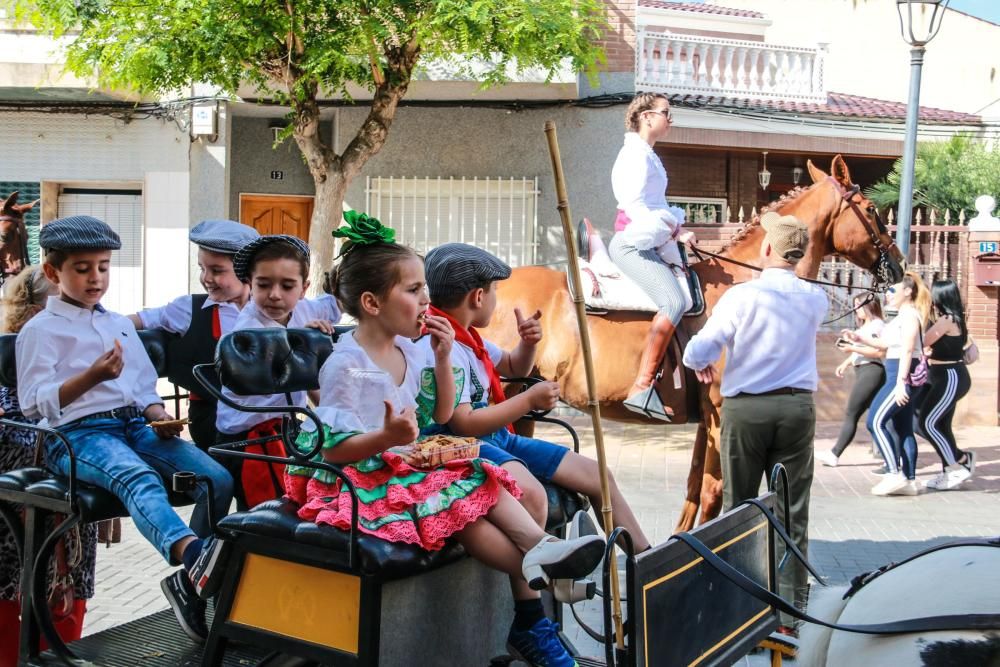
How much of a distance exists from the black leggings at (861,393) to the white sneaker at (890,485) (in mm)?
1110

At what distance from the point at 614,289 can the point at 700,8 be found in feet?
62.2

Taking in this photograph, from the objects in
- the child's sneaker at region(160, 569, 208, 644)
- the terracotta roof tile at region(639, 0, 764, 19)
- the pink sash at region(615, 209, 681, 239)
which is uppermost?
the terracotta roof tile at region(639, 0, 764, 19)

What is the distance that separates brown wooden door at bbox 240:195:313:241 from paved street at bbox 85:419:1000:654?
17.3ft

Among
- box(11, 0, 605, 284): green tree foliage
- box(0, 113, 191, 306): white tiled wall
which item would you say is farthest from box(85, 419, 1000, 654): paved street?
box(0, 113, 191, 306): white tiled wall

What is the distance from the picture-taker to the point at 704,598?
2877mm

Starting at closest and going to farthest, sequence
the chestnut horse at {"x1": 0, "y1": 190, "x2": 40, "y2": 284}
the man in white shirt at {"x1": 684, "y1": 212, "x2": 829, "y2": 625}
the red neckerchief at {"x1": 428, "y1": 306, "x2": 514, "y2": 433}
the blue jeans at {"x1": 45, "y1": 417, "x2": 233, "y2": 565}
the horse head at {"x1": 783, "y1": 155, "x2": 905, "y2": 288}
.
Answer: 1. the blue jeans at {"x1": 45, "y1": 417, "x2": 233, "y2": 565}
2. the red neckerchief at {"x1": 428, "y1": 306, "x2": 514, "y2": 433}
3. the man in white shirt at {"x1": 684, "y1": 212, "x2": 829, "y2": 625}
4. the horse head at {"x1": 783, "y1": 155, "x2": 905, "y2": 288}
5. the chestnut horse at {"x1": 0, "y1": 190, "x2": 40, "y2": 284}

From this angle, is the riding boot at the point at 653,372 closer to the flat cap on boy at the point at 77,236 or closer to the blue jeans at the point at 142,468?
the blue jeans at the point at 142,468

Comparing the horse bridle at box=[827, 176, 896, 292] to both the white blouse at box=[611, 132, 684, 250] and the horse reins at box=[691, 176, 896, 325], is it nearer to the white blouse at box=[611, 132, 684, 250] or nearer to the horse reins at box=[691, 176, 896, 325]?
the horse reins at box=[691, 176, 896, 325]

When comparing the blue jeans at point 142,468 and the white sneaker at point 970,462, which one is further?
the white sneaker at point 970,462

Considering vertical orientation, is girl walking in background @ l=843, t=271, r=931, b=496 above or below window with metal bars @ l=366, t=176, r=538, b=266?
below

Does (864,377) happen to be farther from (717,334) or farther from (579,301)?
(579,301)

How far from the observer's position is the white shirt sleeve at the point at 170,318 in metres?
4.71

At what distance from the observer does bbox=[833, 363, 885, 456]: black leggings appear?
10.0 meters

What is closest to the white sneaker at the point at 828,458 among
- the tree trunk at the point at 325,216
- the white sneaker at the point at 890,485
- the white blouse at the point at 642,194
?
Answer: the white sneaker at the point at 890,485
